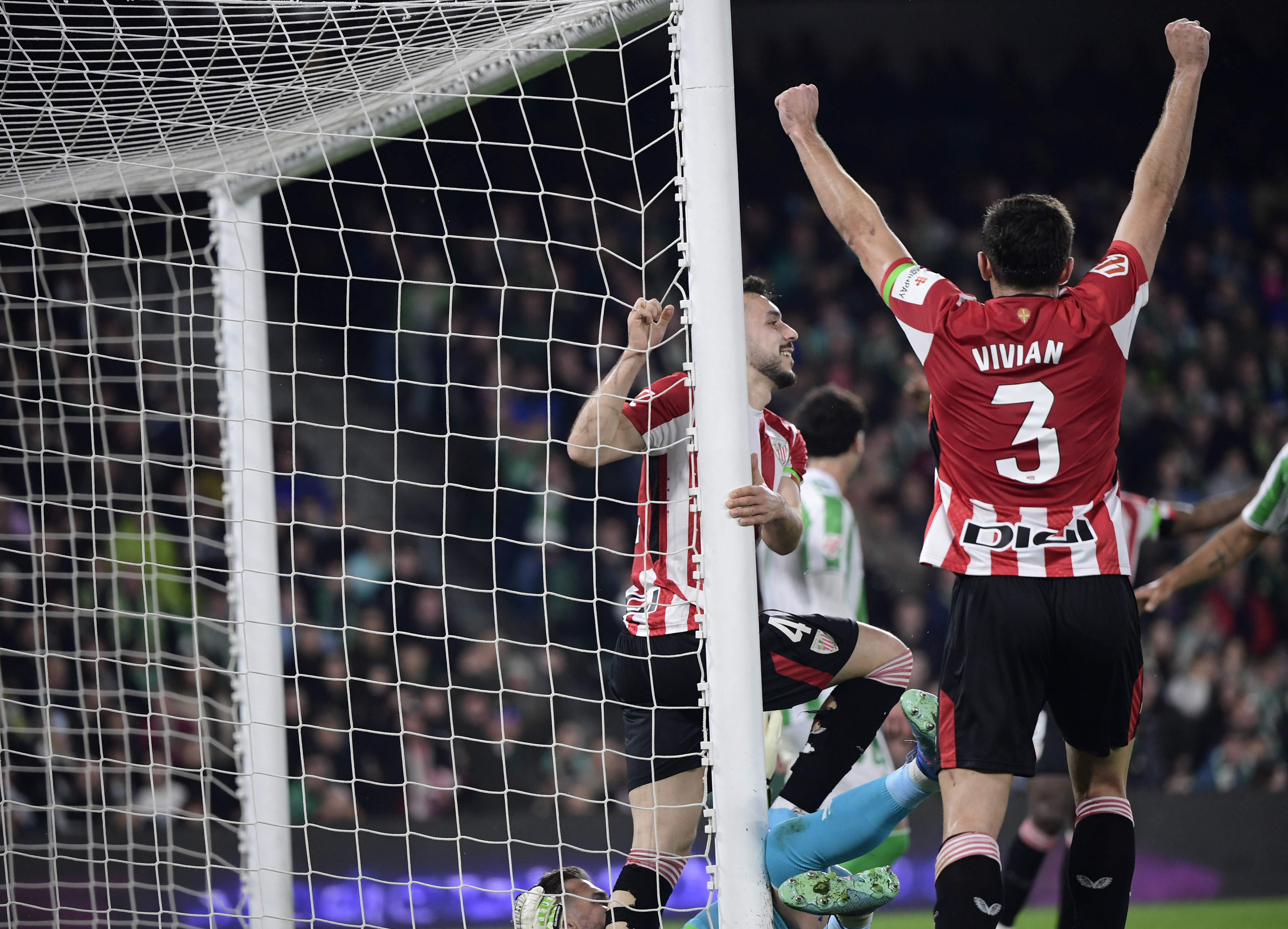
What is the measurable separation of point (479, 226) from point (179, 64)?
628cm

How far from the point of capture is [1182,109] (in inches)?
116

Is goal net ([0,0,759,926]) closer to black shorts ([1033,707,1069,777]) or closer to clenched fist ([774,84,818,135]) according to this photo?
clenched fist ([774,84,818,135])

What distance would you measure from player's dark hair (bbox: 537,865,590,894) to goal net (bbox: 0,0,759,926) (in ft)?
1.26

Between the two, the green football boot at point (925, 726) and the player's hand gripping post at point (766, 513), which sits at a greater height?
the player's hand gripping post at point (766, 513)

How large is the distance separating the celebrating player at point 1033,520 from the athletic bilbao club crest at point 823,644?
1.66ft

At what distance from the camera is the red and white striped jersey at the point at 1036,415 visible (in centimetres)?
280

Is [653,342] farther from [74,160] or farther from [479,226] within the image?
[479,226]

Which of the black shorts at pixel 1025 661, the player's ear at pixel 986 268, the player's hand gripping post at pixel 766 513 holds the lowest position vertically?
the black shorts at pixel 1025 661

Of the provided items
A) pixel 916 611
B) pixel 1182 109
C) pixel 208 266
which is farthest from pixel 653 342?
pixel 916 611

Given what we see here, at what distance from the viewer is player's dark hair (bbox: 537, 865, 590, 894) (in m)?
3.57

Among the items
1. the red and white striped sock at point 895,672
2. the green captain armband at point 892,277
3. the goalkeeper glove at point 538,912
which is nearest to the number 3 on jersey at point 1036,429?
the green captain armband at point 892,277

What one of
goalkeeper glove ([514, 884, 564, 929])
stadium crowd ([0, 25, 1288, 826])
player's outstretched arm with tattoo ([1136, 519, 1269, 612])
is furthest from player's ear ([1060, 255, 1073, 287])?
stadium crowd ([0, 25, 1288, 826])

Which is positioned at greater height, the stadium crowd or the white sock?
the stadium crowd

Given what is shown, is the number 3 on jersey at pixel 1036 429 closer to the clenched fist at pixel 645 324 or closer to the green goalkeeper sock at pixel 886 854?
the clenched fist at pixel 645 324
